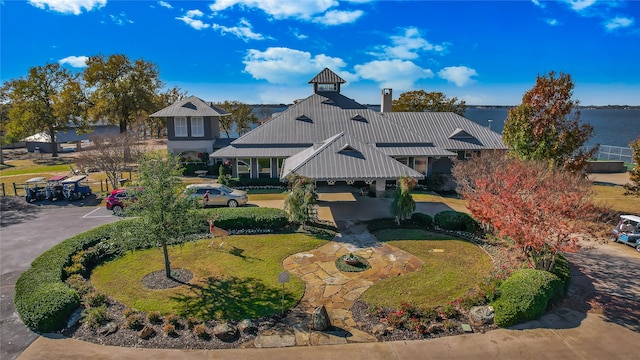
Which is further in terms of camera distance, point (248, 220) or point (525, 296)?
point (248, 220)

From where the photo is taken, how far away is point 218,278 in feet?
50.4

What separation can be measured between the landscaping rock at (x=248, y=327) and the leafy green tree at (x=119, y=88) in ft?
147

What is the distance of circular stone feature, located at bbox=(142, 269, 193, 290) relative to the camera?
48.0 ft

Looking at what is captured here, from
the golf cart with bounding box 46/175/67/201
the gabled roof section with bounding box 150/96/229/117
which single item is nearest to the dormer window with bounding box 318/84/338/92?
the gabled roof section with bounding box 150/96/229/117

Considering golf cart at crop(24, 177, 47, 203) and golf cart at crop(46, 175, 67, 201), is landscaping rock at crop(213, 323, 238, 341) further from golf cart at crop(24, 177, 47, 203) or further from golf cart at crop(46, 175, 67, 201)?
golf cart at crop(24, 177, 47, 203)

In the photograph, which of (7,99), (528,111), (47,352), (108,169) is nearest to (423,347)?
(47,352)

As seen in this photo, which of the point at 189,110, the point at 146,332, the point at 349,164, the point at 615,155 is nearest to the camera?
the point at 146,332

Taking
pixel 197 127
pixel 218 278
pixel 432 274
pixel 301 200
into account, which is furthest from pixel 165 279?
pixel 197 127

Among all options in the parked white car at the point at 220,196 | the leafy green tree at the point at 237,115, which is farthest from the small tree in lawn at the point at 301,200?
the leafy green tree at the point at 237,115

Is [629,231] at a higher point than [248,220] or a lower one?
lower

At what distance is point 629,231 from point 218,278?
2011 cm

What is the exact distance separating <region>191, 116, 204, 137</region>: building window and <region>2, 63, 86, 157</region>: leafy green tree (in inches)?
848

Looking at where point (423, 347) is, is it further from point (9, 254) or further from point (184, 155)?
point (184, 155)

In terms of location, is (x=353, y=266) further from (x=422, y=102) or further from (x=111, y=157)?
(x=422, y=102)
